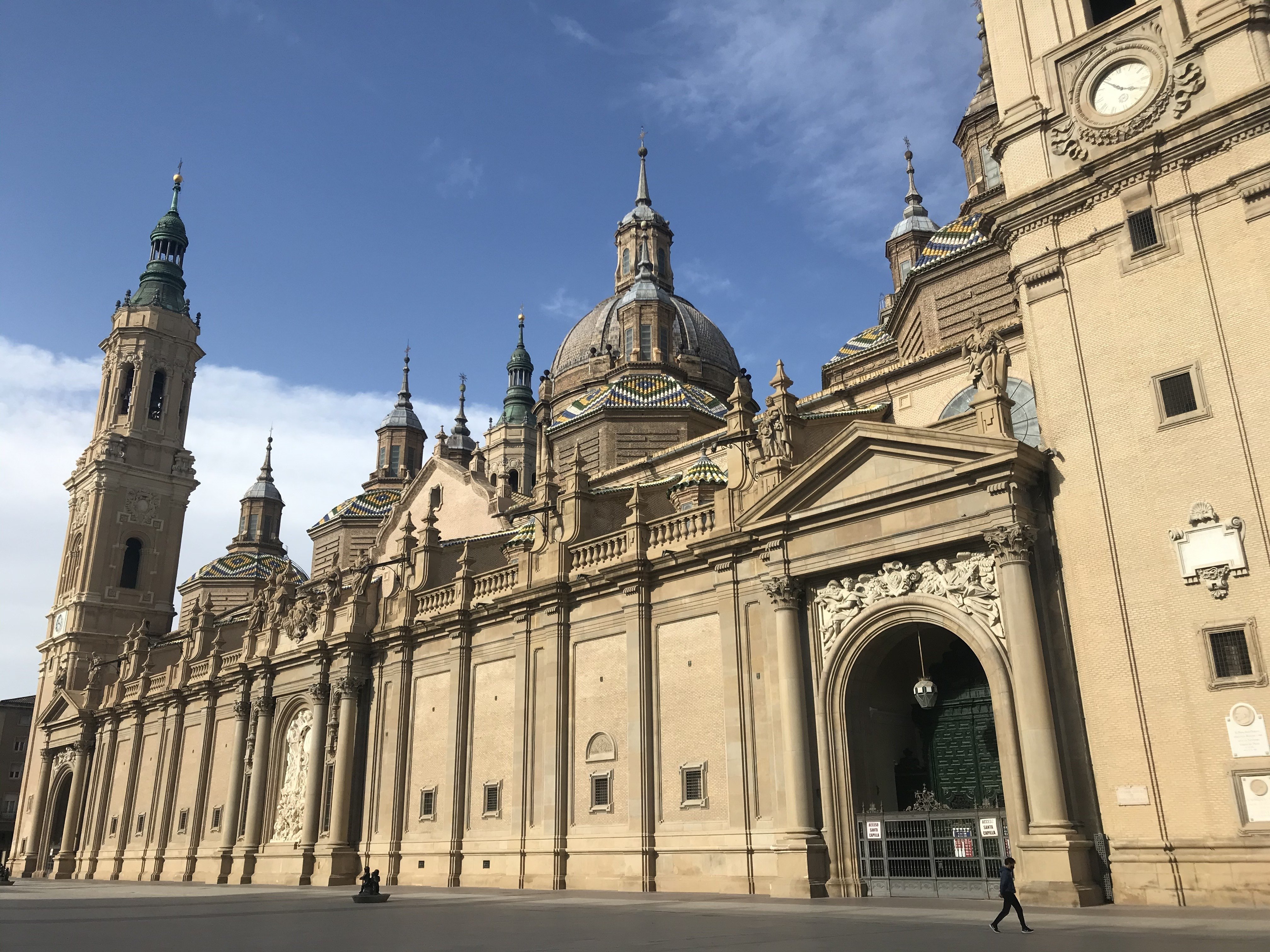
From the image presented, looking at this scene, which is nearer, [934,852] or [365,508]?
[934,852]

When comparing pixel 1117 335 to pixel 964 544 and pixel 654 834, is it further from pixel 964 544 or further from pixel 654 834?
pixel 654 834

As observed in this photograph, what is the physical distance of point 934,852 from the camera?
1980cm

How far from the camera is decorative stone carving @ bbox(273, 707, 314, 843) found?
36438 mm

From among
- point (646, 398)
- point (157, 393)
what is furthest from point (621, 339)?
point (157, 393)

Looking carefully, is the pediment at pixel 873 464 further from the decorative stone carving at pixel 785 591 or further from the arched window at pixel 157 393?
the arched window at pixel 157 393

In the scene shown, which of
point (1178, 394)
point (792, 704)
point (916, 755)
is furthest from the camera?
point (916, 755)

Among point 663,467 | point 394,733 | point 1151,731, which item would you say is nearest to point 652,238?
point 663,467

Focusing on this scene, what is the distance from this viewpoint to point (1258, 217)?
18.7m

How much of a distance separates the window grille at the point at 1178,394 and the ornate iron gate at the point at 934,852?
8.11m

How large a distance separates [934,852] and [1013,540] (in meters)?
6.21

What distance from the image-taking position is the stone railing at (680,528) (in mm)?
25688

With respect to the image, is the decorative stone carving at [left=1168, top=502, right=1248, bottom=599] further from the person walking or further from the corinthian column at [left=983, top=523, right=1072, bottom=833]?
the person walking

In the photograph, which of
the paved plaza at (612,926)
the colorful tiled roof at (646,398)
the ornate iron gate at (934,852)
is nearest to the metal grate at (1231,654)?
the paved plaza at (612,926)

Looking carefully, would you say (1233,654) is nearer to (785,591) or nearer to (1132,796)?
(1132,796)
